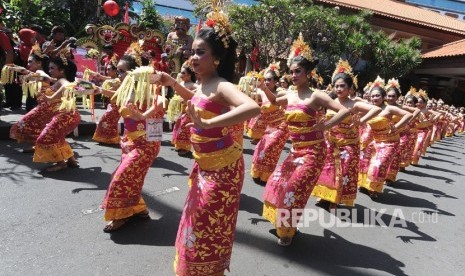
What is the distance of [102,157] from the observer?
6.37 metres

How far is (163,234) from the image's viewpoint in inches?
147

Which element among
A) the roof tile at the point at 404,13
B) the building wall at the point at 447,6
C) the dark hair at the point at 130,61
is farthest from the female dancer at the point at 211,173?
the building wall at the point at 447,6

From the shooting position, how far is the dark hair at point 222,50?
8.19ft

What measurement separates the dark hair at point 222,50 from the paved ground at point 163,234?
5.58ft

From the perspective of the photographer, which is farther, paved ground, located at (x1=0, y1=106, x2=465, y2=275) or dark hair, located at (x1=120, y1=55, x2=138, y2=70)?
dark hair, located at (x1=120, y1=55, x2=138, y2=70)

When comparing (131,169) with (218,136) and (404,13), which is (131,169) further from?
(404,13)

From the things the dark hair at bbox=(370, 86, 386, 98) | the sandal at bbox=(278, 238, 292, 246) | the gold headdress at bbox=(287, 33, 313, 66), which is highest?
the gold headdress at bbox=(287, 33, 313, 66)

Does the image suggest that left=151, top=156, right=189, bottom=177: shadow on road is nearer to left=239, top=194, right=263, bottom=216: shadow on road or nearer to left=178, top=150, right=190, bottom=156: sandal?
left=178, top=150, right=190, bottom=156: sandal

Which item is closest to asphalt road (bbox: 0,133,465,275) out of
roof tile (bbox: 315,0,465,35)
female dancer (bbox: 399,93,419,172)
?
female dancer (bbox: 399,93,419,172)

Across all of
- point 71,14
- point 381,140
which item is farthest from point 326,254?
point 71,14

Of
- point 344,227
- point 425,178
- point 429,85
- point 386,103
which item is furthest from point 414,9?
point 344,227

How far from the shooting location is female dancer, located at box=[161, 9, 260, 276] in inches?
98.7

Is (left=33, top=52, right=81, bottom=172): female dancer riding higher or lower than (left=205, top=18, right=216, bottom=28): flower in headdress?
lower

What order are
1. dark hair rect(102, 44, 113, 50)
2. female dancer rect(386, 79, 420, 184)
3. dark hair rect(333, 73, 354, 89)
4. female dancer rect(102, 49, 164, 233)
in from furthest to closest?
dark hair rect(102, 44, 113, 50) < female dancer rect(386, 79, 420, 184) < dark hair rect(333, 73, 354, 89) < female dancer rect(102, 49, 164, 233)
